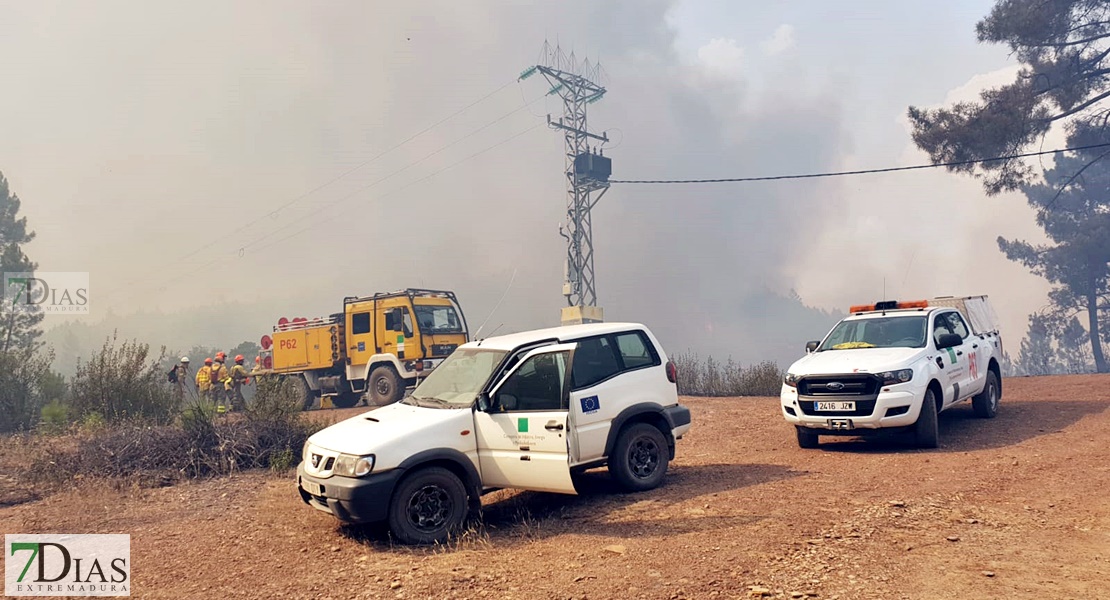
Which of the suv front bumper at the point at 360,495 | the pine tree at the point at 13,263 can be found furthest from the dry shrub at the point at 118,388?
the pine tree at the point at 13,263

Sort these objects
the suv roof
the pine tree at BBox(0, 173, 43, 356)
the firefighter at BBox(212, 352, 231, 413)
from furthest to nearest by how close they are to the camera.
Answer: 1. the pine tree at BBox(0, 173, 43, 356)
2. the firefighter at BBox(212, 352, 231, 413)
3. the suv roof

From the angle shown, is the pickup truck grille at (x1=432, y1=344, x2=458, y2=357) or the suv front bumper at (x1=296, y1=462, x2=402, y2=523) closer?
the suv front bumper at (x1=296, y1=462, x2=402, y2=523)

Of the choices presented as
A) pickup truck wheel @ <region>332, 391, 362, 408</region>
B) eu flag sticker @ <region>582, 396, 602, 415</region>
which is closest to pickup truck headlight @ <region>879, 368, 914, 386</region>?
eu flag sticker @ <region>582, 396, 602, 415</region>

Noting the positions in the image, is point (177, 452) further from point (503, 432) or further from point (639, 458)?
point (639, 458)

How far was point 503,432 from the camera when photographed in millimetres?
6520

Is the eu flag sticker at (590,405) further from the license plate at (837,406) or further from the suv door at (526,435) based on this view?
the license plate at (837,406)

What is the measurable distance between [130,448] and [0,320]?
991 inches

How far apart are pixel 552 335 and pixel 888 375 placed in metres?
4.24

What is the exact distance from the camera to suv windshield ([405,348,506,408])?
6852 millimetres

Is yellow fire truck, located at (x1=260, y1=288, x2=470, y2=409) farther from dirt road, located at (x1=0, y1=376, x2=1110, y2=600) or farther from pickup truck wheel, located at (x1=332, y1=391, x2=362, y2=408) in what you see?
dirt road, located at (x1=0, y1=376, x2=1110, y2=600)

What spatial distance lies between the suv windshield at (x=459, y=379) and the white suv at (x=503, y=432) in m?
0.01

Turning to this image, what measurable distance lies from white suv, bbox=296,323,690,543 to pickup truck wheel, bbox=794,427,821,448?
2.55 metres

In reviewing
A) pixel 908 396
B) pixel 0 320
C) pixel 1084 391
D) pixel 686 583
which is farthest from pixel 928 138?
pixel 0 320

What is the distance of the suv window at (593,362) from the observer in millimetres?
7020
